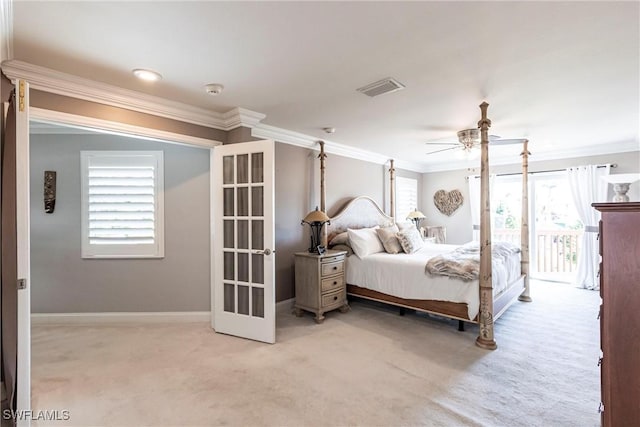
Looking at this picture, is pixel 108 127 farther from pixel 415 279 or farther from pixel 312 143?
pixel 415 279

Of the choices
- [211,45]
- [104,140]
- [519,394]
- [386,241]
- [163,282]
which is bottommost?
[519,394]

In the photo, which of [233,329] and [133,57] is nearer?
[133,57]

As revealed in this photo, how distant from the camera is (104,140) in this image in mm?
3535

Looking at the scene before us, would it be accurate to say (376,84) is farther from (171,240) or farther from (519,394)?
(171,240)

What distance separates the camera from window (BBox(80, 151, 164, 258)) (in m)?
3.52

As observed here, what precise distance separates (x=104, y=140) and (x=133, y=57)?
1908mm

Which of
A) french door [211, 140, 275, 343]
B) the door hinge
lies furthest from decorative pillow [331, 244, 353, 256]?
the door hinge

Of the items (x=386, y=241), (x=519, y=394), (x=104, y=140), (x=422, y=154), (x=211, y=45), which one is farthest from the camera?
(x=422, y=154)

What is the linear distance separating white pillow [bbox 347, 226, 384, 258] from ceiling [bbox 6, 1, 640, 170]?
1.62m

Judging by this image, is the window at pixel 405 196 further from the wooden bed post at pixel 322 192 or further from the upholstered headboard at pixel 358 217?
the wooden bed post at pixel 322 192

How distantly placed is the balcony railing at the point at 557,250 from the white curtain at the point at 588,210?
349 mm

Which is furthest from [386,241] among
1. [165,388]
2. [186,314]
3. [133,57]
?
[133,57]

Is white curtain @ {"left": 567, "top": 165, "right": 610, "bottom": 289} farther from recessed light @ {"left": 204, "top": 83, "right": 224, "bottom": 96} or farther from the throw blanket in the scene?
recessed light @ {"left": 204, "top": 83, "right": 224, "bottom": 96}

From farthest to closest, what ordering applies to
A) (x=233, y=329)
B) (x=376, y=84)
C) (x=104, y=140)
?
A: (x=104, y=140) → (x=233, y=329) → (x=376, y=84)
